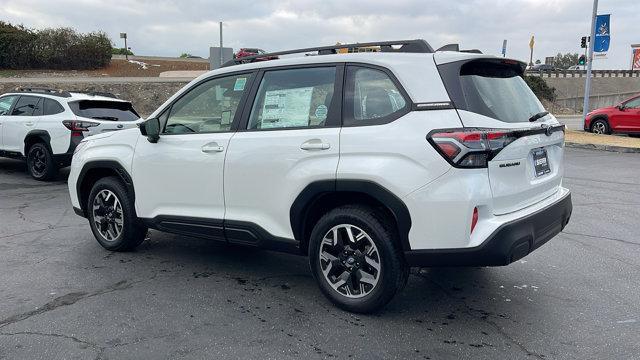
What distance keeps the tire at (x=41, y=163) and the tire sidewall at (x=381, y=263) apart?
7037mm

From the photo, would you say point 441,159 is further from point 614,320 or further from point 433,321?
point 614,320

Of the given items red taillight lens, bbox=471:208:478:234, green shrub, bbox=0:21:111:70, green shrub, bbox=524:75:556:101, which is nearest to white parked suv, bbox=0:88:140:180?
red taillight lens, bbox=471:208:478:234

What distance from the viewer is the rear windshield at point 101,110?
30.3 ft

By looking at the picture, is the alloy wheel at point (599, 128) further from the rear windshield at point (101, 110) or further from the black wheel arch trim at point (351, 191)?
the black wheel arch trim at point (351, 191)

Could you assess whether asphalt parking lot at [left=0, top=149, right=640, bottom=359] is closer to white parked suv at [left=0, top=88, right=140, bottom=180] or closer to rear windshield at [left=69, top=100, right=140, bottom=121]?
white parked suv at [left=0, top=88, right=140, bottom=180]

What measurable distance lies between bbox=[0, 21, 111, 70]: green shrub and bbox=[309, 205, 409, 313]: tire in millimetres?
37471

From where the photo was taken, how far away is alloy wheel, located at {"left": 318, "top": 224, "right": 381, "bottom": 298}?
3781mm

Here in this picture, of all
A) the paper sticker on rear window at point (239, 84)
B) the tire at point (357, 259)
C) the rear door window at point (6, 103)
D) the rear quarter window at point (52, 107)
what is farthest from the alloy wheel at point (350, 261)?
the rear door window at point (6, 103)

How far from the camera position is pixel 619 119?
706 inches

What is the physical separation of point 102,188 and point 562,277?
436cm

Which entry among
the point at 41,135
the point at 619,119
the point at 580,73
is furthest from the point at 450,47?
the point at 580,73

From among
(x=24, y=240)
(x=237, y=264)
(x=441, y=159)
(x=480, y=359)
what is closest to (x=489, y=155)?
(x=441, y=159)

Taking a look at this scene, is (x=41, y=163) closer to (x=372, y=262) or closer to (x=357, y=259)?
(x=357, y=259)

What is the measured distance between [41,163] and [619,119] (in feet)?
55.8
